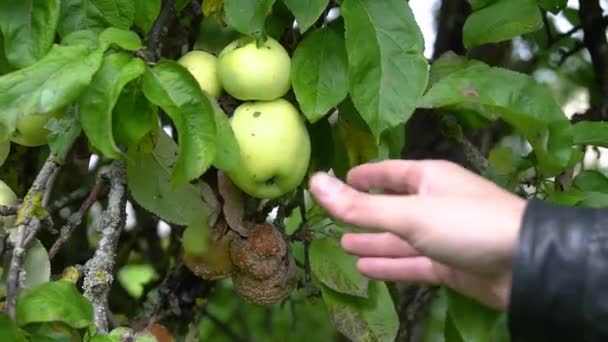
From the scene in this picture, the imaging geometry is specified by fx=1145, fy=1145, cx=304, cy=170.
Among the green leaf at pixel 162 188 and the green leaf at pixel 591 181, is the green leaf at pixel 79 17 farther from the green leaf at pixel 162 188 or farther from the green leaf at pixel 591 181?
the green leaf at pixel 591 181

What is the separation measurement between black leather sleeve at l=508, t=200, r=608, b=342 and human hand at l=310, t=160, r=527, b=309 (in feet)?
0.06

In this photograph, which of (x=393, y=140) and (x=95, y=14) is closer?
(x=95, y=14)

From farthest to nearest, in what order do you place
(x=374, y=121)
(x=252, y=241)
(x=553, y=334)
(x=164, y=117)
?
1. (x=164, y=117)
2. (x=252, y=241)
3. (x=374, y=121)
4. (x=553, y=334)

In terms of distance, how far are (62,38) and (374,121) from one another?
26 cm

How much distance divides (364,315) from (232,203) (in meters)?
0.17

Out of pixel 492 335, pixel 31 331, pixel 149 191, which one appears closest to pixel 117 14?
pixel 149 191

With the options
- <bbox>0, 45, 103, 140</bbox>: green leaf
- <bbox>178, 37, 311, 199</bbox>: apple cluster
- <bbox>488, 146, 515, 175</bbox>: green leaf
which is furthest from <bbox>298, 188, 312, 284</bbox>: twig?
<bbox>488, 146, 515, 175</bbox>: green leaf

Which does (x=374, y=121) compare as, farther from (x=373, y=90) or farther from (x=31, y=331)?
(x=31, y=331)

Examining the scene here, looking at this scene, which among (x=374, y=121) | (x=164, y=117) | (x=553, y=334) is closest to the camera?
(x=553, y=334)

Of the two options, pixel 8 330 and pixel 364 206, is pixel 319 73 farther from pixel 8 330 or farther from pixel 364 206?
pixel 8 330

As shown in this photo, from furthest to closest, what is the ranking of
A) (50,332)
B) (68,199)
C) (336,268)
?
(68,199) → (336,268) → (50,332)

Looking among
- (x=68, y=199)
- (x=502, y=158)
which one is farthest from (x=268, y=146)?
(x=502, y=158)

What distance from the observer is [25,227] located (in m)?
0.89

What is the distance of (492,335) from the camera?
A: 95 centimetres
